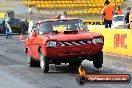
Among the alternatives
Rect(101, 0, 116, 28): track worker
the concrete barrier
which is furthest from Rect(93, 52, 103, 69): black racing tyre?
Rect(101, 0, 116, 28): track worker

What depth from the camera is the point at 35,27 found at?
1347 centimetres

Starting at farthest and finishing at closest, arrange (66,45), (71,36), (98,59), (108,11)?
(108,11) < (98,59) < (71,36) < (66,45)

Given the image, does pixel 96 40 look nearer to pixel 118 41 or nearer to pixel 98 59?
pixel 98 59

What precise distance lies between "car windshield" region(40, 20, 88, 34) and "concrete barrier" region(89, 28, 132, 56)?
13.4 feet

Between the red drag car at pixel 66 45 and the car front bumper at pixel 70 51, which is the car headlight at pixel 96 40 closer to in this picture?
the red drag car at pixel 66 45

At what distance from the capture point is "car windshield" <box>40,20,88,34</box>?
12.7 metres

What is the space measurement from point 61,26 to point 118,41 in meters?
5.21

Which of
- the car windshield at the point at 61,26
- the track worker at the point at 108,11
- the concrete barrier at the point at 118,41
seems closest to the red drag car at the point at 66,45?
the car windshield at the point at 61,26

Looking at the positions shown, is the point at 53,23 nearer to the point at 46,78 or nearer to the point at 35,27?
the point at 35,27

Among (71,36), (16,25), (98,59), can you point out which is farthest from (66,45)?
(16,25)

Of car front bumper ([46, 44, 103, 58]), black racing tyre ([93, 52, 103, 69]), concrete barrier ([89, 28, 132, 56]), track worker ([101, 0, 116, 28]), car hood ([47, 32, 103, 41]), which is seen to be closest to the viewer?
car front bumper ([46, 44, 103, 58])

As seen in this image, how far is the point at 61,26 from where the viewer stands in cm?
1280

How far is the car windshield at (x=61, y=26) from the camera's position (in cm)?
1268

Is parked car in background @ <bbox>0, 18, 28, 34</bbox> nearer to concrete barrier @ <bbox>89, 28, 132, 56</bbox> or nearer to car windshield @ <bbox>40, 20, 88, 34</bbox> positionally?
concrete barrier @ <bbox>89, 28, 132, 56</bbox>
